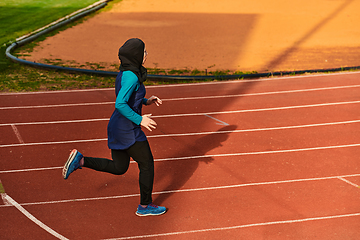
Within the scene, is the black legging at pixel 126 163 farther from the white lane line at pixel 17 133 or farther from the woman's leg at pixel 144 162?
the white lane line at pixel 17 133

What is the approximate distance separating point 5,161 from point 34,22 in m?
12.2

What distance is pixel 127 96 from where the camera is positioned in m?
3.89

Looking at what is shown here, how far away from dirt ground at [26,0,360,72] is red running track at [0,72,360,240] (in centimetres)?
290

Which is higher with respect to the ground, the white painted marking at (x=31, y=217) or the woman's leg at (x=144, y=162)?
the woman's leg at (x=144, y=162)

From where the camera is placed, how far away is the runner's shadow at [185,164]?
5328 mm

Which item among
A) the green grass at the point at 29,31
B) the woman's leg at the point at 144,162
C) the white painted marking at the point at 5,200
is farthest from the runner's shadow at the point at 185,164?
the green grass at the point at 29,31

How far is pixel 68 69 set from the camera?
10625 millimetres

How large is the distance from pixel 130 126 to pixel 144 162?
1.48 ft

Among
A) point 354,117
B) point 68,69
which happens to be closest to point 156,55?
point 68,69

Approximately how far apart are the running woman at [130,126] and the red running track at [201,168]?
67 centimetres

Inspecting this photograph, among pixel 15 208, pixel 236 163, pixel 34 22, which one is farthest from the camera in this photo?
pixel 34 22

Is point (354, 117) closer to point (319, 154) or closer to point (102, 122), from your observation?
point (319, 154)

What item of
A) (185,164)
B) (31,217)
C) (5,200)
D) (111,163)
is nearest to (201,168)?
(185,164)

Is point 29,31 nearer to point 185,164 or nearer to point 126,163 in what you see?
point 185,164
